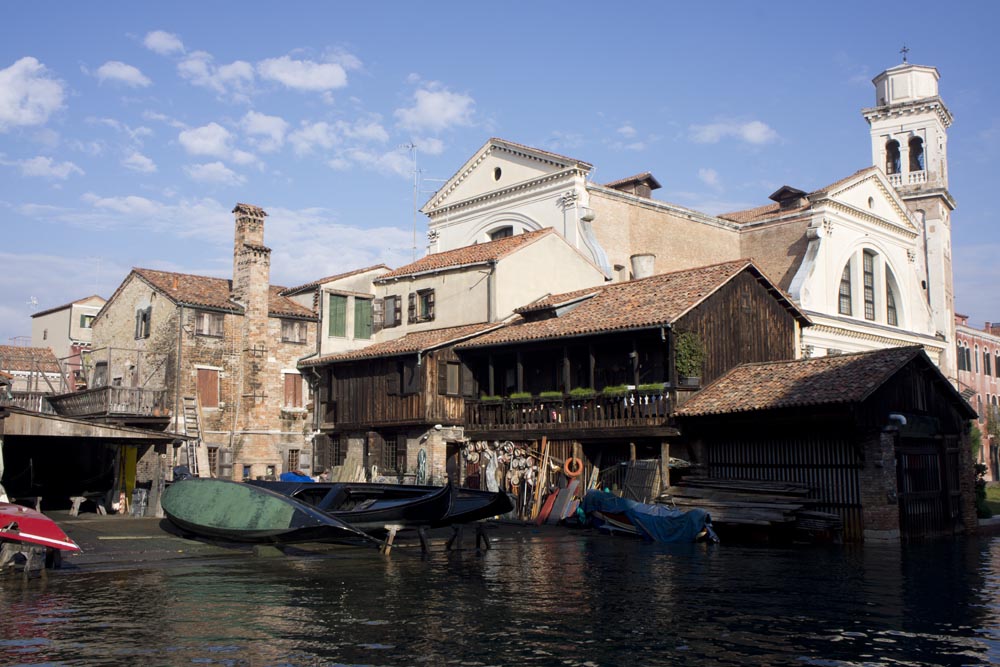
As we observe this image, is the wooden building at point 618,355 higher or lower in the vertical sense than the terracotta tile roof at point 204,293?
lower

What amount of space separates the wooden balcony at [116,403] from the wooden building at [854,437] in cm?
1526

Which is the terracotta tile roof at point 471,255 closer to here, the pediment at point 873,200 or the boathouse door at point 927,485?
the boathouse door at point 927,485

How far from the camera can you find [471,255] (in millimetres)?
33531

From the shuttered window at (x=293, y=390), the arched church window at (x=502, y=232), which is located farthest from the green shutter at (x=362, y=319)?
the arched church window at (x=502, y=232)

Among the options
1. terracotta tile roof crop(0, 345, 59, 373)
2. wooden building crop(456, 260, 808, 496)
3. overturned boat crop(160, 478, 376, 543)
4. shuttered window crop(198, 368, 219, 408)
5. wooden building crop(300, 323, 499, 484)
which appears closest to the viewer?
overturned boat crop(160, 478, 376, 543)

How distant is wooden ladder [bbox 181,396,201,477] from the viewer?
30.4 meters

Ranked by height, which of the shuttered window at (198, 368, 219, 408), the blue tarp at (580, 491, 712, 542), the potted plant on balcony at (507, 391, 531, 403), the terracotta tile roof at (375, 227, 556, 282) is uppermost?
the terracotta tile roof at (375, 227, 556, 282)

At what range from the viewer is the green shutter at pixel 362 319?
118 feet

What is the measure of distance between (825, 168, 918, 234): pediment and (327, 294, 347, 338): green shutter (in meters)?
20.3

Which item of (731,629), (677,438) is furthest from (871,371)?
(731,629)

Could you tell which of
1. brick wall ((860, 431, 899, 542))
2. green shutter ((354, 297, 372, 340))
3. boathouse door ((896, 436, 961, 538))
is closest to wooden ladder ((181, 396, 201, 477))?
green shutter ((354, 297, 372, 340))

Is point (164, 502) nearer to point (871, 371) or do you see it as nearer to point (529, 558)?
point (529, 558)

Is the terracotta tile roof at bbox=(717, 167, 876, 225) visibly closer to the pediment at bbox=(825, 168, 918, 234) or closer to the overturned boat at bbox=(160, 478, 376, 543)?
the pediment at bbox=(825, 168, 918, 234)

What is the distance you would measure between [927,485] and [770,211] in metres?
24.3
